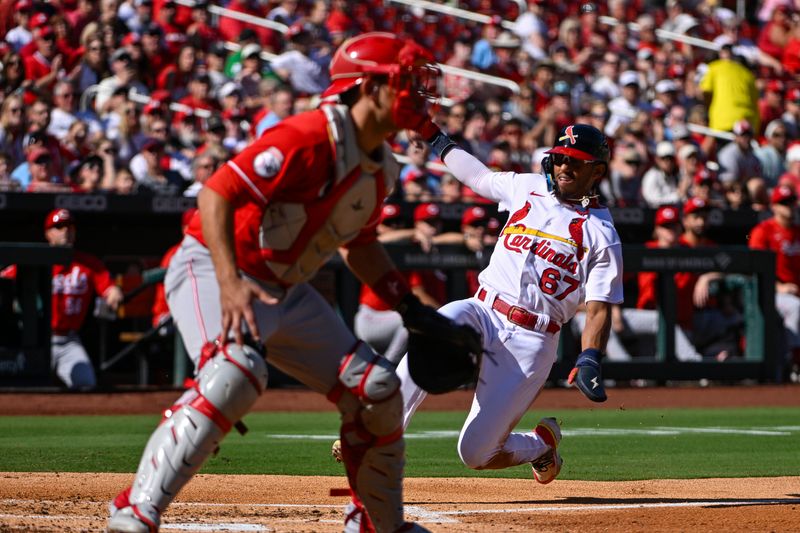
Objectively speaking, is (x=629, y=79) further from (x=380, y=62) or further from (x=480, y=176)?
(x=380, y=62)

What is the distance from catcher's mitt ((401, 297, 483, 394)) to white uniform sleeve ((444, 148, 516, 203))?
1.97 metres

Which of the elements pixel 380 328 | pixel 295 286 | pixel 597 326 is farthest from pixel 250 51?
pixel 295 286

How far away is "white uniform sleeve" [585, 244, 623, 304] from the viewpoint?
6137 mm

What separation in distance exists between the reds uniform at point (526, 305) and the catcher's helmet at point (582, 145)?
0.26m

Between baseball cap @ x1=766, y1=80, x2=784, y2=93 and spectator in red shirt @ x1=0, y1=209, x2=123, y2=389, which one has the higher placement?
baseball cap @ x1=766, y1=80, x2=784, y2=93

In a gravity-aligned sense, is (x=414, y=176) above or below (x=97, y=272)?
above

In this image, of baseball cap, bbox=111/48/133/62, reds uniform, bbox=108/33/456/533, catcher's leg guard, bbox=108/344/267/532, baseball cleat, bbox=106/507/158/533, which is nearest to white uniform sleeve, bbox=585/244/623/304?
reds uniform, bbox=108/33/456/533

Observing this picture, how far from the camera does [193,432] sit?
3.98m

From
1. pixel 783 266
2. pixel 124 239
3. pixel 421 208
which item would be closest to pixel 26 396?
pixel 124 239

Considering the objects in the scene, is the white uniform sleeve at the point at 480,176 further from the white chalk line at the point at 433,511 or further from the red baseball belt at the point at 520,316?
the white chalk line at the point at 433,511

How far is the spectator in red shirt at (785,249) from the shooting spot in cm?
1422

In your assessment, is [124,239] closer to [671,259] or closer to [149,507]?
[671,259]

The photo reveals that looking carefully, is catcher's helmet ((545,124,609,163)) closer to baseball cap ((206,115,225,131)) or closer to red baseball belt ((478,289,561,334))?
red baseball belt ((478,289,561,334))

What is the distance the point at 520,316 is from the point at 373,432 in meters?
2.09
